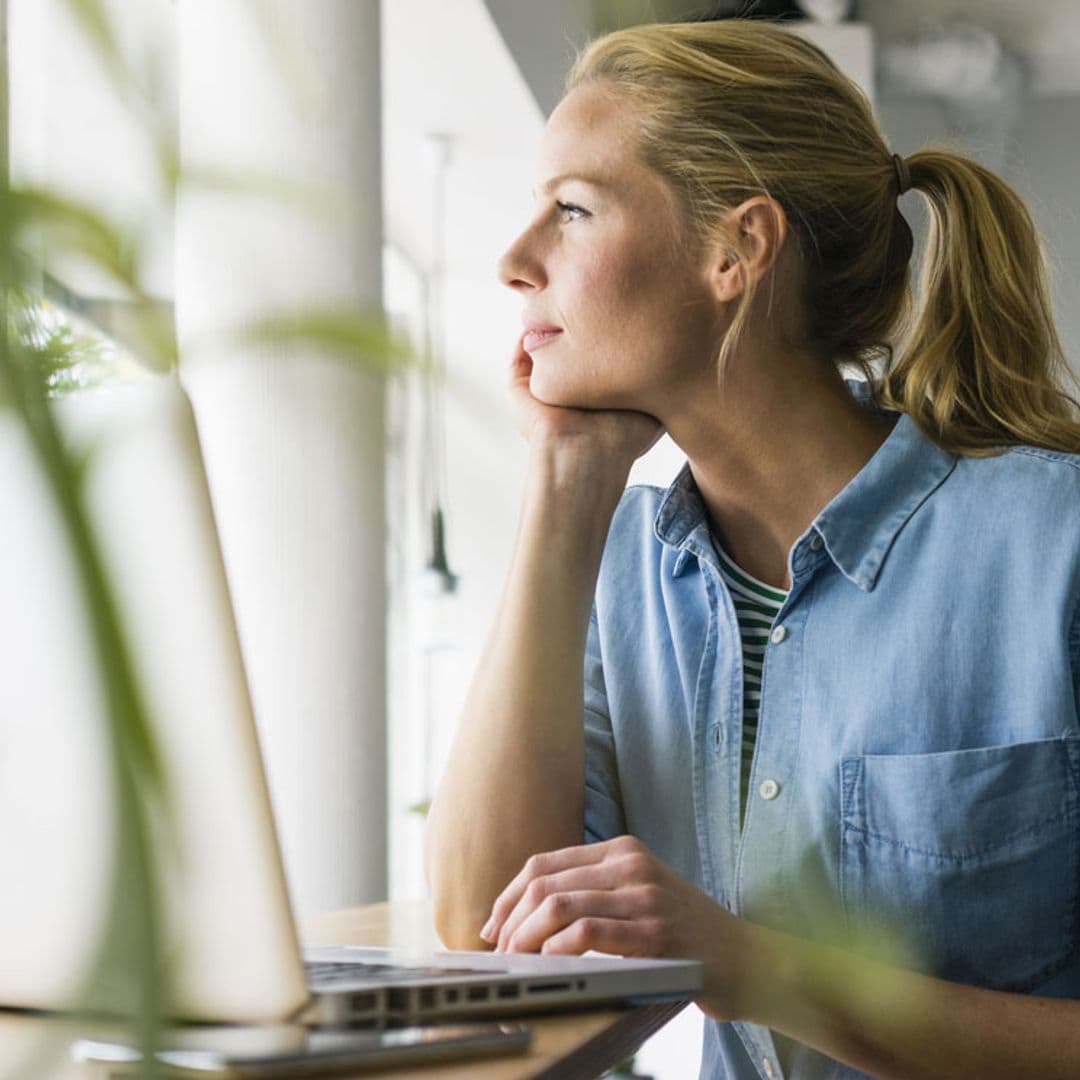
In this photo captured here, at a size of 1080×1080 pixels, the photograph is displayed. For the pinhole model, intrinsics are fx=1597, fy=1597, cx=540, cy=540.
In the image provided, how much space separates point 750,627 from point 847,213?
35 cm

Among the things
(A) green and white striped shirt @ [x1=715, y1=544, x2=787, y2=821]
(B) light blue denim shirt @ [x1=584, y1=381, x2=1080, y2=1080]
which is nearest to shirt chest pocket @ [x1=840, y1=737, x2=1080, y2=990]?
(B) light blue denim shirt @ [x1=584, y1=381, x2=1080, y2=1080]

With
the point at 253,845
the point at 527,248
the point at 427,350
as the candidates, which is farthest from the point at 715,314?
the point at 427,350

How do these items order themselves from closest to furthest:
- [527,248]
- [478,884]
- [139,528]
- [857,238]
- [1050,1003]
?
[139,528], [1050,1003], [478,884], [527,248], [857,238]

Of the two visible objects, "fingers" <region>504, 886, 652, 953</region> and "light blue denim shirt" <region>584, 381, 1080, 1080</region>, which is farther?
"light blue denim shirt" <region>584, 381, 1080, 1080</region>

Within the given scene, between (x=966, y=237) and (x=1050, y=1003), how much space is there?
0.63 metres

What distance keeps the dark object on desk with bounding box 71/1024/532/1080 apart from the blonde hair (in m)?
0.83

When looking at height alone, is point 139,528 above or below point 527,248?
below

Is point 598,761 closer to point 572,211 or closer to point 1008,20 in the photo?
point 572,211

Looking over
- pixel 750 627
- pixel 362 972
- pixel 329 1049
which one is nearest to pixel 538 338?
pixel 750 627

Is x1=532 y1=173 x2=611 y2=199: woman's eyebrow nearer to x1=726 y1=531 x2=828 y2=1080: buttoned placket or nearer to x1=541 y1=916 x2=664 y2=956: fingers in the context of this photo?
x1=726 y1=531 x2=828 y2=1080: buttoned placket

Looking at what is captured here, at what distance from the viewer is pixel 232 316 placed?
190 mm

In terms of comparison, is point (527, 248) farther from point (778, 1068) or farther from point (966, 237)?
point (778, 1068)

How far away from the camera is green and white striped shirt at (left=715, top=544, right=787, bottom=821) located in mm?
1188

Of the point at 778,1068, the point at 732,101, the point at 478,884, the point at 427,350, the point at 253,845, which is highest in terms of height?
the point at 732,101
